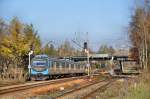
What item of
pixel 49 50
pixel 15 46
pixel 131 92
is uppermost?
pixel 49 50

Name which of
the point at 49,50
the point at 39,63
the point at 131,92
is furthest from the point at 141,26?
the point at 49,50

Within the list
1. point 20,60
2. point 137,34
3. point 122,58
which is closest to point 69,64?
point 20,60

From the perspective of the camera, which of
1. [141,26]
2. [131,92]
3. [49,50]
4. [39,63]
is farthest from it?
[49,50]

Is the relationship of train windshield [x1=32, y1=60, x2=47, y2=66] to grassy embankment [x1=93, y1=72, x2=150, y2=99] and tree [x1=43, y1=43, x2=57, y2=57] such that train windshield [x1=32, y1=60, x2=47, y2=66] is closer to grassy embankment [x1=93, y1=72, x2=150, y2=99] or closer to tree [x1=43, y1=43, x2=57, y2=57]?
grassy embankment [x1=93, y1=72, x2=150, y2=99]

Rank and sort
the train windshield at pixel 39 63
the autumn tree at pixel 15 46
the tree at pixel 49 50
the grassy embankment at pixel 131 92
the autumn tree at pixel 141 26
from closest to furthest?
1. the grassy embankment at pixel 131 92
2. the autumn tree at pixel 141 26
3. the train windshield at pixel 39 63
4. the autumn tree at pixel 15 46
5. the tree at pixel 49 50

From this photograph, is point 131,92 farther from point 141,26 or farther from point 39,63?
point 39,63

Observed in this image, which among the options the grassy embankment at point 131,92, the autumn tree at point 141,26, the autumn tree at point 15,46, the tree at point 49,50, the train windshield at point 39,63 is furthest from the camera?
the tree at point 49,50

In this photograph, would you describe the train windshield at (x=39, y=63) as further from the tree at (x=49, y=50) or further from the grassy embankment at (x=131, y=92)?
the tree at (x=49, y=50)

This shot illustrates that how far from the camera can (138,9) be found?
1823 inches

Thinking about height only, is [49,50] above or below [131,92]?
above

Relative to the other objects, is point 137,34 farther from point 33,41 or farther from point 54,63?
point 33,41

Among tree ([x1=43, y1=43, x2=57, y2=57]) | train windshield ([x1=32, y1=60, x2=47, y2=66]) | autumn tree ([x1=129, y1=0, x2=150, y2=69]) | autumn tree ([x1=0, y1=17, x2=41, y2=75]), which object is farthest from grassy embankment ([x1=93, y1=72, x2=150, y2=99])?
tree ([x1=43, y1=43, x2=57, y2=57])

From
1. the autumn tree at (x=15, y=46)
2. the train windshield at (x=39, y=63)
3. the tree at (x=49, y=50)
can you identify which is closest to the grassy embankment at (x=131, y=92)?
the train windshield at (x=39, y=63)

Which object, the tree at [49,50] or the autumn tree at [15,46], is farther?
the tree at [49,50]
